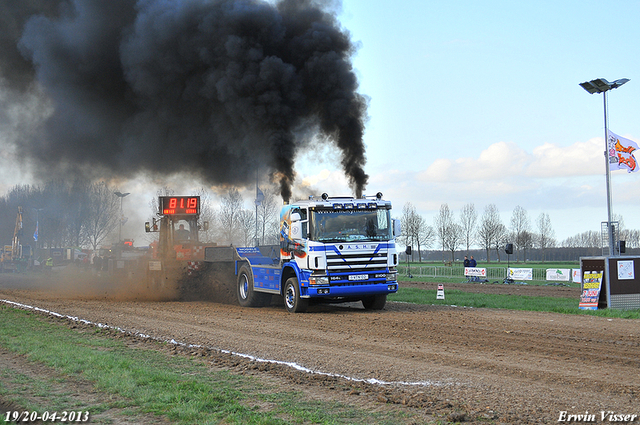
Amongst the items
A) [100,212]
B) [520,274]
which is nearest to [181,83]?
[520,274]

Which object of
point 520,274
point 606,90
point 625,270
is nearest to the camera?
point 625,270

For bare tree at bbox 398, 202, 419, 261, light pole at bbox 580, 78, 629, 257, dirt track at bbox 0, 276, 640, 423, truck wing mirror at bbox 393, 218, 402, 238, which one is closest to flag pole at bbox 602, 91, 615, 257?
light pole at bbox 580, 78, 629, 257

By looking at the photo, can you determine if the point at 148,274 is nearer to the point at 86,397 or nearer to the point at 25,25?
the point at 25,25

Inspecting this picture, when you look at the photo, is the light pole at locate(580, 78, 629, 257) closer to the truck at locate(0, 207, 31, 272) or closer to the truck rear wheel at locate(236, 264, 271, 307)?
the truck rear wheel at locate(236, 264, 271, 307)

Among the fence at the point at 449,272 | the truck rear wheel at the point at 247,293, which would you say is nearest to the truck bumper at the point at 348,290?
the truck rear wheel at the point at 247,293

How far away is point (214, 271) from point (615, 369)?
15.0m

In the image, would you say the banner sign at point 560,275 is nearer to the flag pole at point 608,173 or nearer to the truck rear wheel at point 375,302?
the flag pole at point 608,173

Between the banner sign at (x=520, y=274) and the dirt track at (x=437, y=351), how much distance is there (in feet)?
70.6

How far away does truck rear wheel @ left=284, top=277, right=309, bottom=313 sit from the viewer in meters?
15.5

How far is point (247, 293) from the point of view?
1825 cm

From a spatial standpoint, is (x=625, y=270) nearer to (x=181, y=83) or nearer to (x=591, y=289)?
(x=591, y=289)

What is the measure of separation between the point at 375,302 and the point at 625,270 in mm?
7357

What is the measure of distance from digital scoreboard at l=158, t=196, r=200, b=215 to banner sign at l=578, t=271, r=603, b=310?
14529mm

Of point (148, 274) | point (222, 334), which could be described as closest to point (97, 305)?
point (148, 274)
